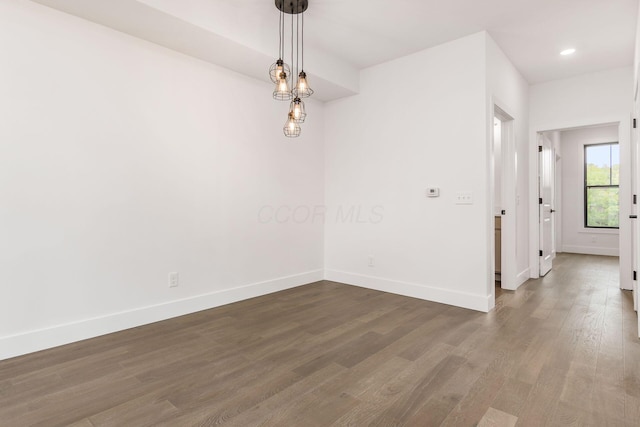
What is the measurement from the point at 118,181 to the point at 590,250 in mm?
8708

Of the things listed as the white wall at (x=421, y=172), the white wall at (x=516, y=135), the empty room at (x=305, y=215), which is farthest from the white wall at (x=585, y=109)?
the white wall at (x=421, y=172)

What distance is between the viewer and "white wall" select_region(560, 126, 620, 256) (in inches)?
281

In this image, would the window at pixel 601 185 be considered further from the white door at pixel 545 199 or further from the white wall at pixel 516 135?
the white wall at pixel 516 135

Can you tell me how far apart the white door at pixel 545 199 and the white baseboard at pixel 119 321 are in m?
3.93

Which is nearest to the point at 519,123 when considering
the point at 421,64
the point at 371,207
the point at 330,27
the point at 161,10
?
the point at 421,64

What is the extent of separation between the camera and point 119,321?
2930 mm

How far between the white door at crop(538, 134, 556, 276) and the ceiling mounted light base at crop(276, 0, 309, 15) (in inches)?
159

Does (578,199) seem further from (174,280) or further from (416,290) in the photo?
(174,280)

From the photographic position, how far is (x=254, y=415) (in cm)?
176

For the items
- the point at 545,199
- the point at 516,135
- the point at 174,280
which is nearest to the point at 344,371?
the point at 174,280

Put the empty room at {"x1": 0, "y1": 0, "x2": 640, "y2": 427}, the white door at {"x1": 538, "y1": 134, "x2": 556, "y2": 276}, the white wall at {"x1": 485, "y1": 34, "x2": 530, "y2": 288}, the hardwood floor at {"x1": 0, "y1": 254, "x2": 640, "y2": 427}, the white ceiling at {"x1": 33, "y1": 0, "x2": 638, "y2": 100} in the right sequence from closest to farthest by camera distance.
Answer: the hardwood floor at {"x1": 0, "y1": 254, "x2": 640, "y2": 427}, the empty room at {"x1": 0, "y1": 0, "x2": 640, "y2": 427}, the white ceiling at {"x1": 33, "y1": 0, "x2": 638, "y2": 100}, the white wall at {"x1": 485, "y1": 34, "x2": 530, "y2": 288}, the white door at {"x1": 538, "y1": 134, "x2": 556, "y2": 276}

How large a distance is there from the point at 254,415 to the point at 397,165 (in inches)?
126

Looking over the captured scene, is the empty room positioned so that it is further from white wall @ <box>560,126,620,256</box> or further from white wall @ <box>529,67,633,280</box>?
white wall @ <box>560,126,620,256</box>

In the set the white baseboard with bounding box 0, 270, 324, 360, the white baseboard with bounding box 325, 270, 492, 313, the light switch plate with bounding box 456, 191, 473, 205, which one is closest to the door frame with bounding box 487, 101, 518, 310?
the light switch plate with bounding box 456, 191, 473, 205
